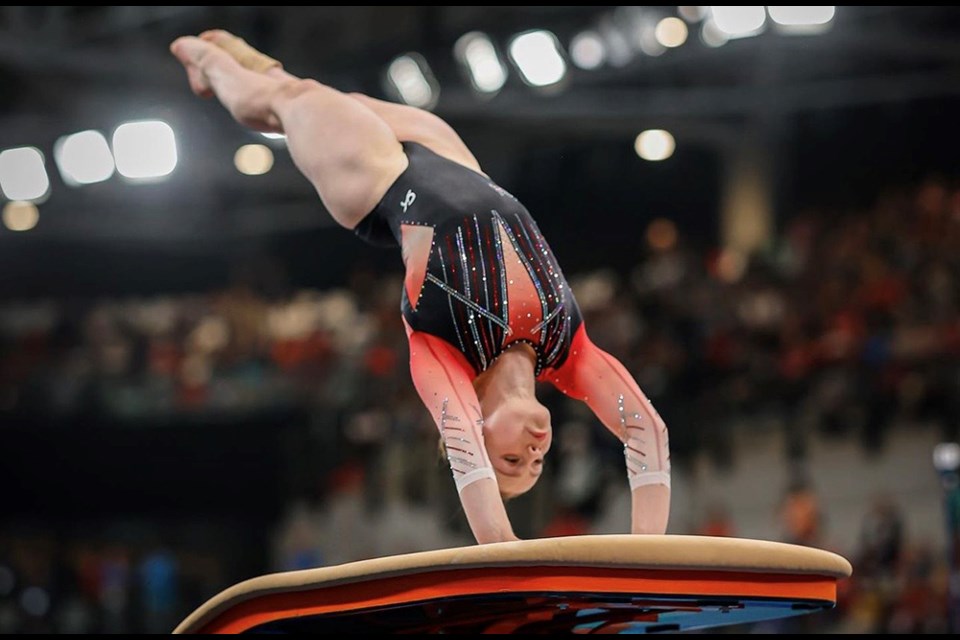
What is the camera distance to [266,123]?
433 centimetres

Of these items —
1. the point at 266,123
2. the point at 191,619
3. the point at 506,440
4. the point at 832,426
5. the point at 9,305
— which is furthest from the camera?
the point at 9,305

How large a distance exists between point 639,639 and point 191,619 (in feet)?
5.20

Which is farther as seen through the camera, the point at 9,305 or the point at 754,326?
the point at 9,305

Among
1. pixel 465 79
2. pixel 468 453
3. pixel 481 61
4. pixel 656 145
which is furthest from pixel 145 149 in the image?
pixel 468 453

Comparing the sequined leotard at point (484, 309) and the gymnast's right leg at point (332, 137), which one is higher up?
the gymnast's right leg at point (332, 137)

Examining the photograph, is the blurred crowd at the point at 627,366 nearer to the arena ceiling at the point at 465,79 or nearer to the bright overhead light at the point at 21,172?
the arena ceiling at the point at 465,79

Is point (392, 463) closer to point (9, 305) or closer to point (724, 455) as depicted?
point (724, 455)

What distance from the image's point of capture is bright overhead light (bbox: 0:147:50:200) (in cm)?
1175

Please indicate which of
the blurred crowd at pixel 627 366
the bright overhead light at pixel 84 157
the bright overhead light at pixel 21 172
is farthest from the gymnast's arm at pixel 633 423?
the bright overhead light at pixel 21 172

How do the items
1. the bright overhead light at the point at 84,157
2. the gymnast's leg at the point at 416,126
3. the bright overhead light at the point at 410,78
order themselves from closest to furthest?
the gymnast's leg at the point at 416,126 → the bright overhead light at the point at 410,78 → the bright overhead light at the point at 84,157

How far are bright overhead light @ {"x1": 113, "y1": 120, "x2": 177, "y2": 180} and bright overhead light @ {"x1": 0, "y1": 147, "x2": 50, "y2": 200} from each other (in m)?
0.86

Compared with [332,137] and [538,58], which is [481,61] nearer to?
[538,58]

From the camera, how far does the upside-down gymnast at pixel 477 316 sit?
3582mm

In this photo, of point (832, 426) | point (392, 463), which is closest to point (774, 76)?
point (832, 426)
